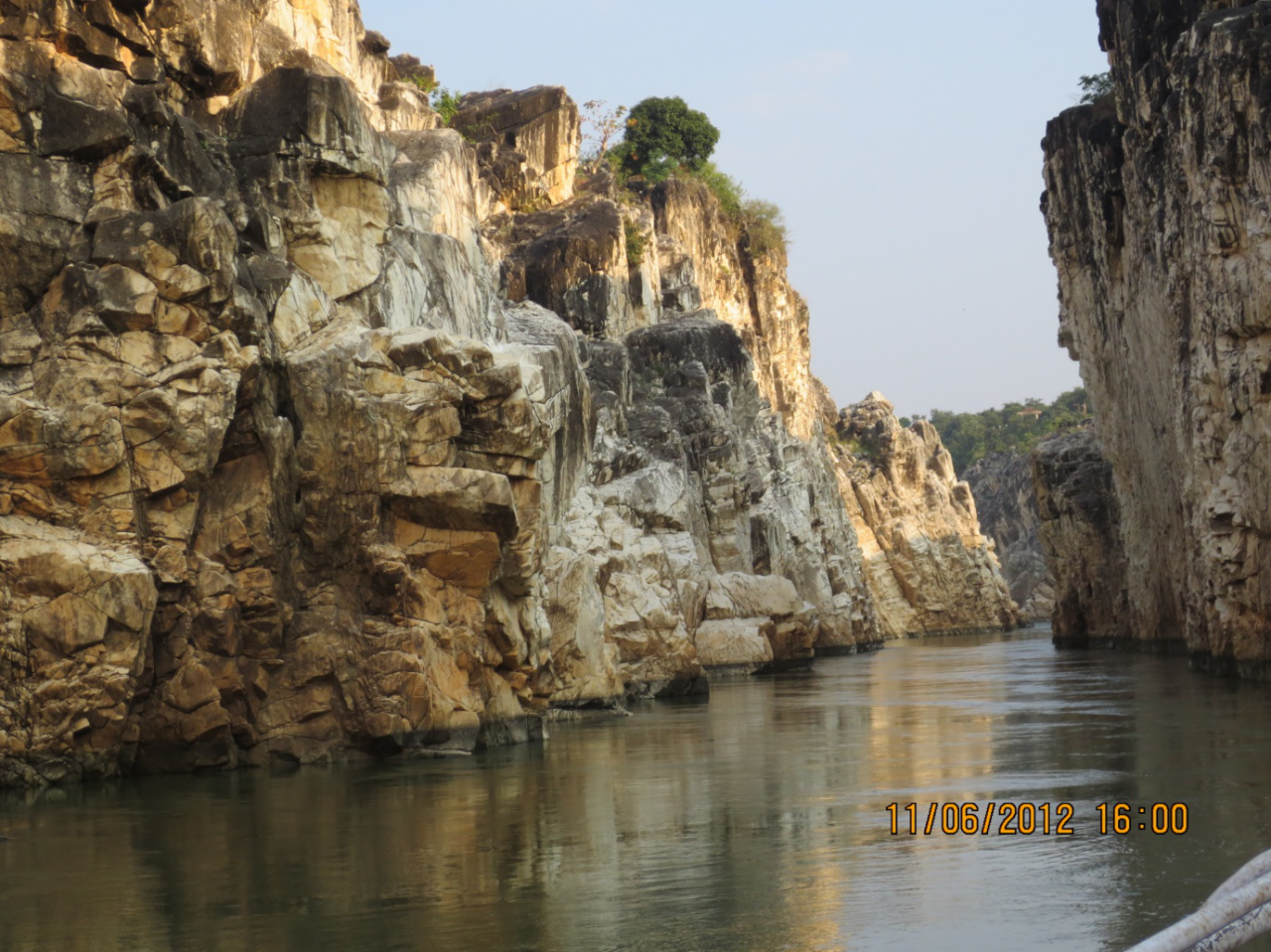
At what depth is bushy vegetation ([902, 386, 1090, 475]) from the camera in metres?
147

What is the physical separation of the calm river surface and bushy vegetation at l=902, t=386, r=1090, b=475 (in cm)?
12526

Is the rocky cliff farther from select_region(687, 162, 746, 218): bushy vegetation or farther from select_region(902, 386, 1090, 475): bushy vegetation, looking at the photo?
select_region(902, 386, 1090, 475): bushy vegetation

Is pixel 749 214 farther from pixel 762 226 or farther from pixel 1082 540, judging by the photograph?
pixel 1082 540

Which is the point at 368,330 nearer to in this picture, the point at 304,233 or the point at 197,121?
the point at 304,233

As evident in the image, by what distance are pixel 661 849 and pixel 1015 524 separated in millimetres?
114840

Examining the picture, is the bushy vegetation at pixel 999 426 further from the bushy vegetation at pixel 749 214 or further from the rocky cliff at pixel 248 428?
the rocky cliff at pixel 248 428

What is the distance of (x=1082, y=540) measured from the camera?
60469 mm

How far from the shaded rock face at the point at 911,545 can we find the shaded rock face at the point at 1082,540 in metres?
30.0

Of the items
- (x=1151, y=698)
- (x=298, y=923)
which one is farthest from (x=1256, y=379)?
(x=298, y=923)

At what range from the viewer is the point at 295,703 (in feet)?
73.7
